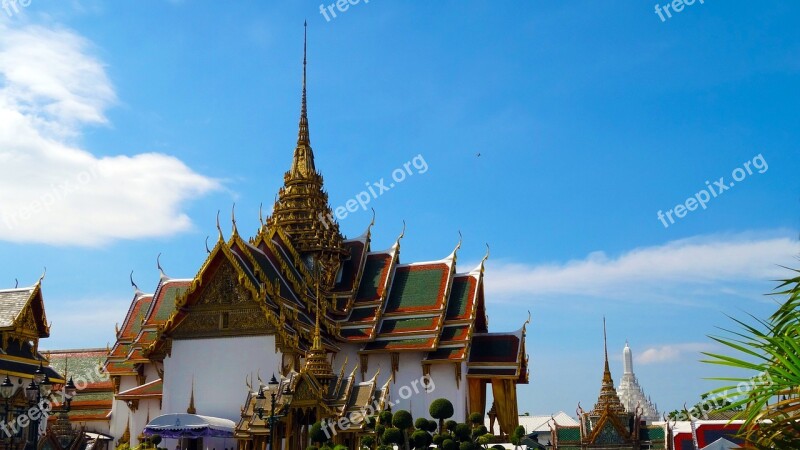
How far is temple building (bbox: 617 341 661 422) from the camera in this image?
228 ft

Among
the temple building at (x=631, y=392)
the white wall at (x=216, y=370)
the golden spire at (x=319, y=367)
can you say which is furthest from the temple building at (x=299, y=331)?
the temple building at (x=631, y=392)

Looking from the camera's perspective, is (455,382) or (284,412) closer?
(284,412)

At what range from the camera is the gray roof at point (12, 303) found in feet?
78.9

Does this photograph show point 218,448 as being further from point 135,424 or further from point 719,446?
point 719,446

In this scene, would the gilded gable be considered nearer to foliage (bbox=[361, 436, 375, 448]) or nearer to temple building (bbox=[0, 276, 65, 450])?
temple building (bbox=[0, 276, 65, 450])

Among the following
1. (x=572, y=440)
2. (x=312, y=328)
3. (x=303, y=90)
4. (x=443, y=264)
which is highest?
(x=303, y=90)

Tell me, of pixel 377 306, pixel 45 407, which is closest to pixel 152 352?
pixel 45 407

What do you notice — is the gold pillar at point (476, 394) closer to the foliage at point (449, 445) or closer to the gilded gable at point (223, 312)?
the gilded gable at point (223, 312)

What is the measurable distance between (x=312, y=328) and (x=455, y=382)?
4735mm

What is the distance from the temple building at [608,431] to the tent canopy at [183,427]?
58.8 ft

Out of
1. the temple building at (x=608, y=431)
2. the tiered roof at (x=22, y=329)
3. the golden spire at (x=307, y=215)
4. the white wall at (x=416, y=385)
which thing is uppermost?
the golden spire at (x=307, y=215)

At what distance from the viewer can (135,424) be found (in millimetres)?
28828

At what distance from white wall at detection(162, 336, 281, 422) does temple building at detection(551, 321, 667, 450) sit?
15.8 m

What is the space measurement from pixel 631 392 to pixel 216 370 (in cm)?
5263
